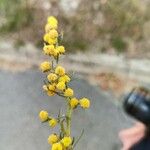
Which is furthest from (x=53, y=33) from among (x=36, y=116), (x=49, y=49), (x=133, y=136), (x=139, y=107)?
(x=36, y=116)

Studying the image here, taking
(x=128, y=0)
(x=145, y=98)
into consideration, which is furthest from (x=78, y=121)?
(x=145, y=98)

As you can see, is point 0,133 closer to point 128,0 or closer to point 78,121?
point 78,121

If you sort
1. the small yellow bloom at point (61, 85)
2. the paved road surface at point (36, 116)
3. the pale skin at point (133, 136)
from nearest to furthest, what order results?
the small yellow bloom at point (61, 85)
the pale skin at point (133, 136)
the paved road surface at point (36, 116)

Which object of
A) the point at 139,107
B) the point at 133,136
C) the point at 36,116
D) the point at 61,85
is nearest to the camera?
the point at 61,85

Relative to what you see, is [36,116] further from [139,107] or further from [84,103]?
[84,103]

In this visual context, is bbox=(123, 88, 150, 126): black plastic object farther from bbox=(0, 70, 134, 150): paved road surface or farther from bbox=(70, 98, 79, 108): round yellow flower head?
bbox=(70, 98, 79, 108): round yellow flower head

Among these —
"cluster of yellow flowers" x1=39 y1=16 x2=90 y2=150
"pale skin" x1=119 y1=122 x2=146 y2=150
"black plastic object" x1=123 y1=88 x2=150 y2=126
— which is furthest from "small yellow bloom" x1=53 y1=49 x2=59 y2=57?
"pale skin" x1=119 y1=122 x2=146 y2=150

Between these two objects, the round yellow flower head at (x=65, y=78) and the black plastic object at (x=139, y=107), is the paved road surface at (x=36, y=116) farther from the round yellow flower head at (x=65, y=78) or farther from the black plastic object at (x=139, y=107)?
the round yellow flower head at (x=65, y=78)

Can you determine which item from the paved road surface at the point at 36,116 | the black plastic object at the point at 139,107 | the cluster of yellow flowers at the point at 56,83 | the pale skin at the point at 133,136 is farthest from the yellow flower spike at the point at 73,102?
the paved road surface at the point at 36,116
